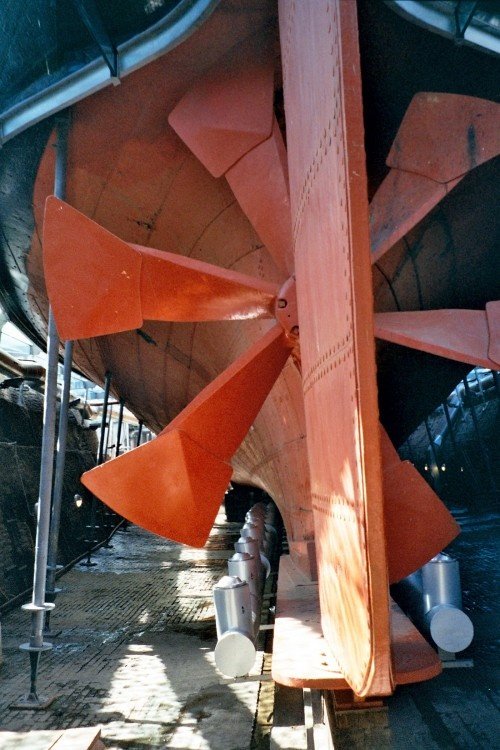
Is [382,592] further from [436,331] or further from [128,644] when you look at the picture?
[128,644]

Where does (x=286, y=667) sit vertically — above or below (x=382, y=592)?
below

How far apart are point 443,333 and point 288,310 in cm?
83

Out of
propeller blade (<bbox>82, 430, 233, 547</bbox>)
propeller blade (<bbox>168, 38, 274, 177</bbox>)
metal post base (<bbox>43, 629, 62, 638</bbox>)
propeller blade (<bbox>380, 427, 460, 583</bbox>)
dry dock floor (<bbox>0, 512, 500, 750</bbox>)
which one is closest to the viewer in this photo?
propeller blade (<bbox>380, 427, 460, 583</bbox>)

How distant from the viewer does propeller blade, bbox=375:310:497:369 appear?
322 cm

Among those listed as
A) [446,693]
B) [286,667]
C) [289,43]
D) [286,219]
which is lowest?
[446,693]

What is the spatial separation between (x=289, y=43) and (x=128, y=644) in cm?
434

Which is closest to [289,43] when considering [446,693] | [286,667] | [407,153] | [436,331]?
[407,153]

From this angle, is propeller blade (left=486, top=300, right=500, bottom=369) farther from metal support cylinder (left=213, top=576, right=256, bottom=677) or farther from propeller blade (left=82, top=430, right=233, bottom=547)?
metal support cylinder (left=213, top=576, right=256, bottom=677)

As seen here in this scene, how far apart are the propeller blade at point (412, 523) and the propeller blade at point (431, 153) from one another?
122 cm

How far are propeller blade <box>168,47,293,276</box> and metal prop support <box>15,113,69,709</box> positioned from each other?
1031mm

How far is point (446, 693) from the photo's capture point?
386 centimetres

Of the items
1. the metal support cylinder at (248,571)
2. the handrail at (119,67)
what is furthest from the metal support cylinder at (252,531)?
the handrail at (119,67)

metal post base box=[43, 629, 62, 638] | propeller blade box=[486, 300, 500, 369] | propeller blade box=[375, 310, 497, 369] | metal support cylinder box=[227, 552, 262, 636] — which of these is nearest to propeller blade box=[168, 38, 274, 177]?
propeller blade box=[375, 310, 497, 369]

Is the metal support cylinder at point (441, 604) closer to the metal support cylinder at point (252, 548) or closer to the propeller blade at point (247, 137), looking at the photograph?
the metal support cylinder at point (252, 548)
